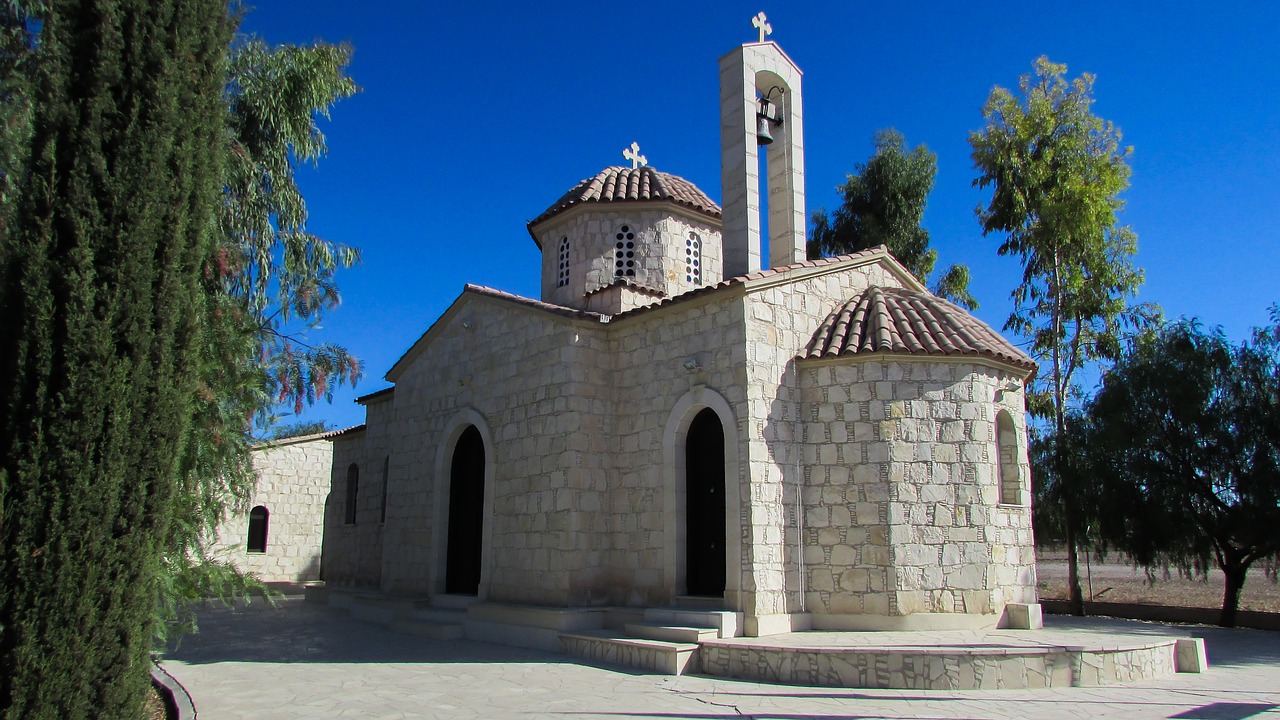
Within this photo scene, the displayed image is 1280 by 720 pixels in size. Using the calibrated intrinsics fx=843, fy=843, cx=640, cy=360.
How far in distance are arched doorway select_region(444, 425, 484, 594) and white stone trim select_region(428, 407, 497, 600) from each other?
0.10 m

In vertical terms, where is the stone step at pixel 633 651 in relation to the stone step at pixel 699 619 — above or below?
below

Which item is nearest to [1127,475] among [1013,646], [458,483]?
[1013,646]

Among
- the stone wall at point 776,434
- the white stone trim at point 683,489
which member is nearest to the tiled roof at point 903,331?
the stone wall at point 776,434

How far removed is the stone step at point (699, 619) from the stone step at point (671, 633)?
71 mm

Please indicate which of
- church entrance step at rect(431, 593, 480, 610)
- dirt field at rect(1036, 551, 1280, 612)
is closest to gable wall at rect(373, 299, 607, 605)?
church entrance step at rect(431, 593, 480, 610)

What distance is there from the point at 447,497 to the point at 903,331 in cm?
781

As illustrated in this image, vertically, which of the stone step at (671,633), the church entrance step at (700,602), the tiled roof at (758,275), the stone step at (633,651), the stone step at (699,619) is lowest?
the stone step at (633,651)

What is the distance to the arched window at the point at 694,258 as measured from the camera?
1525 centimetres

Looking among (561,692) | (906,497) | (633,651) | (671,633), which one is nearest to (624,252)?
(906,497)

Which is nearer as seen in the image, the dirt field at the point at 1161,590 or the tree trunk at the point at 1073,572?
the tree trunk at the point at 1073,572

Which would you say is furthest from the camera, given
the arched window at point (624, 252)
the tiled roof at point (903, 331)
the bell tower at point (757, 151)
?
the arched window at point (624, 252)

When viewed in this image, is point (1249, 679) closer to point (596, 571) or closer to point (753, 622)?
point (753, 622)

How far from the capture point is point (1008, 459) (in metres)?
11.2

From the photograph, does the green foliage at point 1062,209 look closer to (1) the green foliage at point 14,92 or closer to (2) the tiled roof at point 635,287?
(2) the tiled roof at point 635,287
